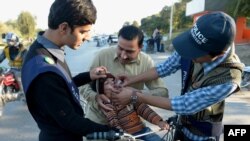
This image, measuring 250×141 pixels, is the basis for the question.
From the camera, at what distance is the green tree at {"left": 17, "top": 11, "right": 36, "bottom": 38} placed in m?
63.7

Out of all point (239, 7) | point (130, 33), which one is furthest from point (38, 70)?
point (239, 7)

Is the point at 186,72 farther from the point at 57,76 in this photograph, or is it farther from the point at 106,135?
the point at 57,76

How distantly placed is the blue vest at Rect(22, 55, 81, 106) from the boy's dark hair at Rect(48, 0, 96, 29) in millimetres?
211

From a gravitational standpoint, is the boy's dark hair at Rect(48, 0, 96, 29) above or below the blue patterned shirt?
above

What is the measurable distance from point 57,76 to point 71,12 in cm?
34

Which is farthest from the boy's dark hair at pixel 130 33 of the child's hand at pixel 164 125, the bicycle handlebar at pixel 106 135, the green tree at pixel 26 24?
the green tree at pixel 26 24

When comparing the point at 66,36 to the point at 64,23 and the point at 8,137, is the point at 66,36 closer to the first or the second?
the point at 64,23

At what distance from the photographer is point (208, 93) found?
2045 mm

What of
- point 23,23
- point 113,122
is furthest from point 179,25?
point 113,122

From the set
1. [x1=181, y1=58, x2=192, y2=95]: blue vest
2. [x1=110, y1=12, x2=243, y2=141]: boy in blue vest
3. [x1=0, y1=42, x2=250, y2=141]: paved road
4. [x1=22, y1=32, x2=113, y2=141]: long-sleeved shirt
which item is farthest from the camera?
[x1=0, y1=42, x2=250, y2=141]: paved road

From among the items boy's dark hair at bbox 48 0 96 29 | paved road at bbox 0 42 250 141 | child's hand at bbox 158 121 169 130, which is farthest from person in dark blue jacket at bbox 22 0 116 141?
paved road at bbox 0 42 250 141

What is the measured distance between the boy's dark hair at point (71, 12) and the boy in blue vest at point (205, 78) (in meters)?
0.58

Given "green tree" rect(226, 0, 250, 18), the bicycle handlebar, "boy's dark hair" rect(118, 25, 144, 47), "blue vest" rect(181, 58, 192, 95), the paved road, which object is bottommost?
the paved road

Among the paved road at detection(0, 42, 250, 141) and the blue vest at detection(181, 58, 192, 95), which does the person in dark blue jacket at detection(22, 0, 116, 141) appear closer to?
the blue vest at detection(181, 58, 192, 95)
